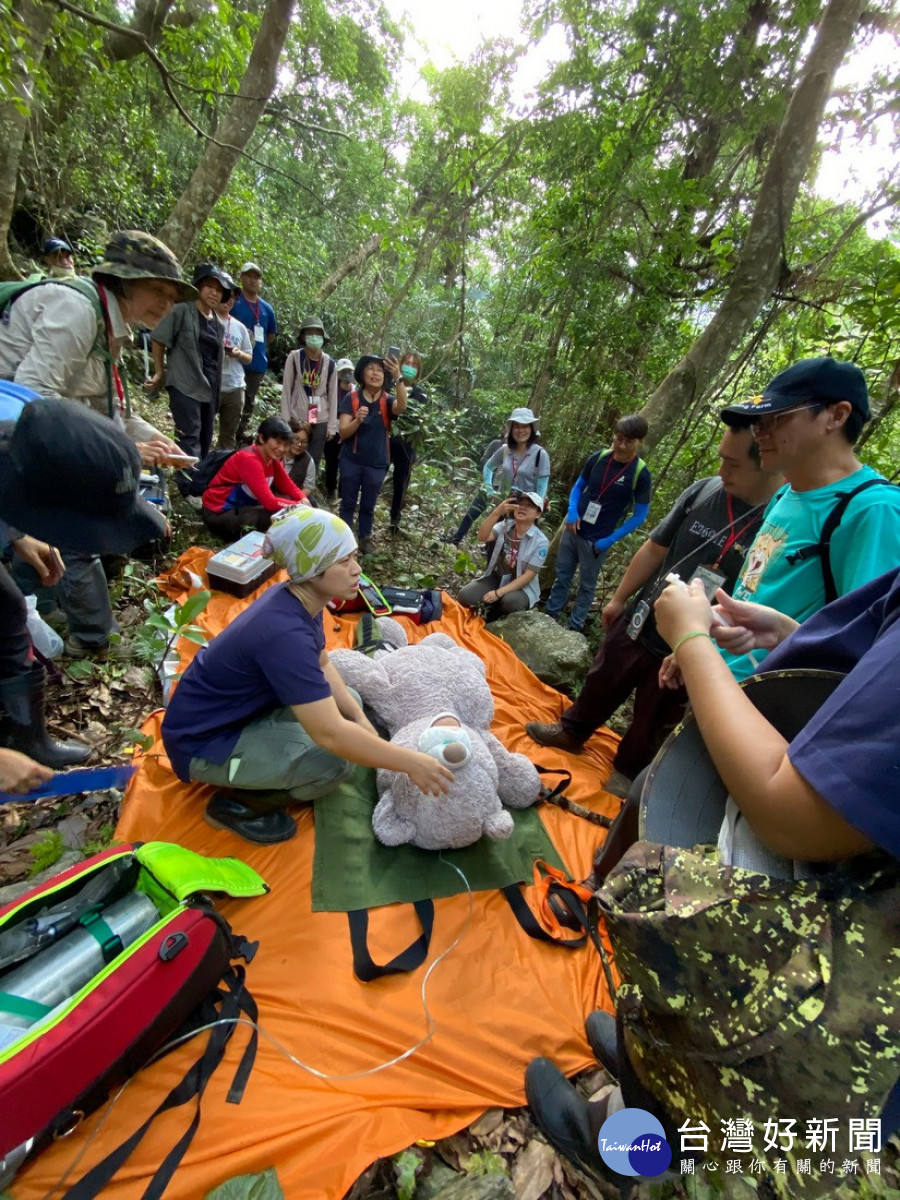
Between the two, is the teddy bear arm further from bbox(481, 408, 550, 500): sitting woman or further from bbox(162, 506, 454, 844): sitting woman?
bbox(481, 408, 550, 500): sitting woman

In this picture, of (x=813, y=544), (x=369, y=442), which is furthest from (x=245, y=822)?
(x=369, y=442)

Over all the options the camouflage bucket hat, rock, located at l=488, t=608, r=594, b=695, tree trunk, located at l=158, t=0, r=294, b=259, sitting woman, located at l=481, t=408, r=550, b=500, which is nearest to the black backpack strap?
rock, located at l=488, t=608, r=594, b=695

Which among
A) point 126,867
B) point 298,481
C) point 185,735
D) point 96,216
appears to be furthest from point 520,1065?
point 96,216

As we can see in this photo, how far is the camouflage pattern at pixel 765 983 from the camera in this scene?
83cm

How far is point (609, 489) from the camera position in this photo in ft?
16.2

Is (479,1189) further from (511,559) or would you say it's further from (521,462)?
(521,462)

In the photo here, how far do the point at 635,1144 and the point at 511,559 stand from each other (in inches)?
153

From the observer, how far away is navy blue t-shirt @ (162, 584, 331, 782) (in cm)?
207

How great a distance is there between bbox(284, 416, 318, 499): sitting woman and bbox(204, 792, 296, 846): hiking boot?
375 cm

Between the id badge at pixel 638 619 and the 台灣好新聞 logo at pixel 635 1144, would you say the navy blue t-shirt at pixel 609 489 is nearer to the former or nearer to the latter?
the id badge at pixel 638 619

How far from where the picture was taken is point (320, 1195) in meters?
1.44

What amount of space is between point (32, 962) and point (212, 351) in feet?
16.3

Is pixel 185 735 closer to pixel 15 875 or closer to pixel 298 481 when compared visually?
pixel 15 875

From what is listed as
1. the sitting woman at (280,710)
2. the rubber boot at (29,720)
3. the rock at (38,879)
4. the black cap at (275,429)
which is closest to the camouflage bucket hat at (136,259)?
the sitting woman at (280,710)
